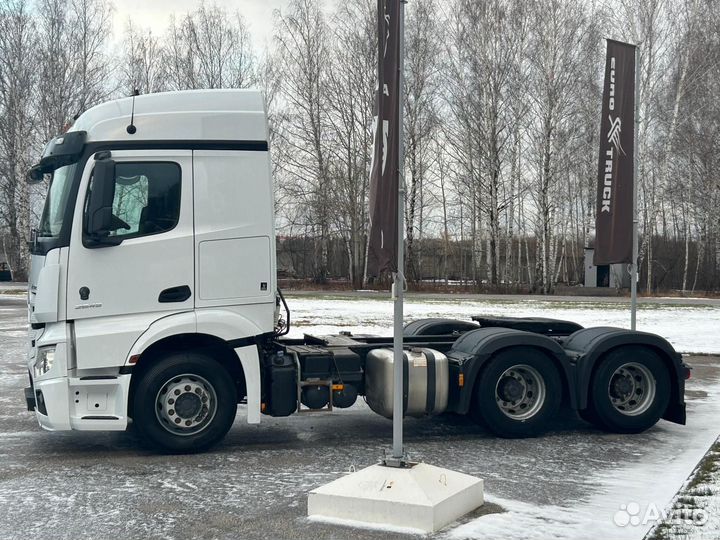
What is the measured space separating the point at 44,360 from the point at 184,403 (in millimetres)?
1264

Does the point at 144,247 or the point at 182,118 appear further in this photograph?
the point at 182,118

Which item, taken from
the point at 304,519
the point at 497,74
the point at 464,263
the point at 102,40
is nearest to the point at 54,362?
the point at 304,519

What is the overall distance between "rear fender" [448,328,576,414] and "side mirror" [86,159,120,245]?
3684 millimetres

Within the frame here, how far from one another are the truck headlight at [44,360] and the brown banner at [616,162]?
698cm

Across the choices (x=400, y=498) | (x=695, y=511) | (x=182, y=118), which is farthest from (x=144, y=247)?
(x=695, y=511)

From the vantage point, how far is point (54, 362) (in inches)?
263

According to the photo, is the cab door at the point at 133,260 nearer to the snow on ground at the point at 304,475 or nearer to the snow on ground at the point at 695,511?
the snow on ground at the point at 304,475

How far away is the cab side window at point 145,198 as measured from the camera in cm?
683

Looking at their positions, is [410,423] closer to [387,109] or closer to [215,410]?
[215,410]

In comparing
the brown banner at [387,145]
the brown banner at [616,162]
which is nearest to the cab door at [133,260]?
the brown banner at [387,145]

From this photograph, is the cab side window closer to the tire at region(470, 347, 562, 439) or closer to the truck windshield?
the truck windshield

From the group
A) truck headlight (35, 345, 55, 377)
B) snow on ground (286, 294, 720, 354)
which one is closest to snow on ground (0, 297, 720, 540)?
truck headlight (35, 345, 55, 377)

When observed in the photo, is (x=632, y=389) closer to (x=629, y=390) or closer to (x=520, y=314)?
(x=629, y=390)

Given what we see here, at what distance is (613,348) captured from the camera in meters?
8.16
